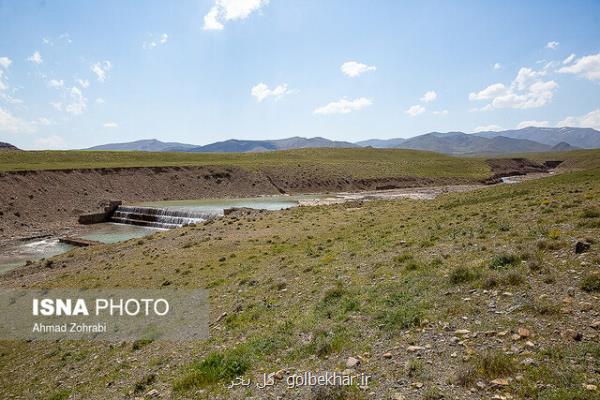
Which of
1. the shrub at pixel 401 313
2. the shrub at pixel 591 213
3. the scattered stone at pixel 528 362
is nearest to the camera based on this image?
the scattered stone at pixel 528 362

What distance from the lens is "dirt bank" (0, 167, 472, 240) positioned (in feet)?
206

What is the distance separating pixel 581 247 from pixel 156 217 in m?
57.7

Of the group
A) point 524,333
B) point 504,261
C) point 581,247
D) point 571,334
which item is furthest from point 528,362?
point 581,247

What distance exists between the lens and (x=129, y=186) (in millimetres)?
85000

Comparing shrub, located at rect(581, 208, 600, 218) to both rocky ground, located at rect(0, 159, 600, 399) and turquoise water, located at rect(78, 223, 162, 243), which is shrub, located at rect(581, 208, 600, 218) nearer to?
rocky ground, located at rect(0, 159, 600, 399)

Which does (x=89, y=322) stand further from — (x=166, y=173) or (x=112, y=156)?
(x=112, y=156)

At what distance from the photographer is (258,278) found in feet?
64.5

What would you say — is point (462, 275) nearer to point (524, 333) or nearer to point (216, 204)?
point (524, 333)

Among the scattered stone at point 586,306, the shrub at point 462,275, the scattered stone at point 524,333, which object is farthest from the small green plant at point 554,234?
the scattered stone at point 524,333

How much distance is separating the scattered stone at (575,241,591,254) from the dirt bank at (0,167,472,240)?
62993 millimetres

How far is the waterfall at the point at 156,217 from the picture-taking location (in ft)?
187

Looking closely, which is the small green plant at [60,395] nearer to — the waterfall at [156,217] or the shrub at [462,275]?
the shrub at [462,275]

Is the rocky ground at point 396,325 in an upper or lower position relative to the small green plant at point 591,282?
lower

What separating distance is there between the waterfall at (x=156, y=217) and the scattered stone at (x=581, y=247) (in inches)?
1897
